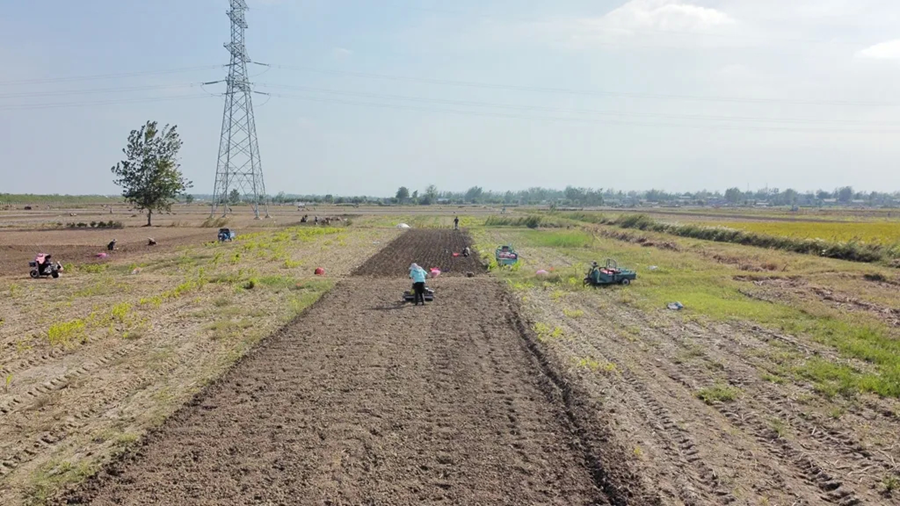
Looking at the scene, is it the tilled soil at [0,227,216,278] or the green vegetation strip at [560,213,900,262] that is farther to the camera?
the tilled soil at [0,227,216,278]

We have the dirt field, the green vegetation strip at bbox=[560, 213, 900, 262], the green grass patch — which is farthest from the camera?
the green vegetation strip at bbox=[560, 213, 900, 262]

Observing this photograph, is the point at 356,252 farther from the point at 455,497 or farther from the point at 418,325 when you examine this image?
the point at 455,497

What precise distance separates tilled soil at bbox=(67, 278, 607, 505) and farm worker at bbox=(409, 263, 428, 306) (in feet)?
13.2

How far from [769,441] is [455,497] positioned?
4.26 m

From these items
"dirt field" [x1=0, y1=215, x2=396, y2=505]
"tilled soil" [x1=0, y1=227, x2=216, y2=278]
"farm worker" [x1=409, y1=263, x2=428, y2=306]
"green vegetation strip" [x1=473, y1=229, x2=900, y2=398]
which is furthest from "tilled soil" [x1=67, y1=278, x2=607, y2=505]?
"tilled soil" [x1=0, y1=227, x2=216, y2=278]

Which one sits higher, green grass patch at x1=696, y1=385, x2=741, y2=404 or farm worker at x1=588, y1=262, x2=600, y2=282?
farm worker at x1=588, y1=262, x2=600, y2=282

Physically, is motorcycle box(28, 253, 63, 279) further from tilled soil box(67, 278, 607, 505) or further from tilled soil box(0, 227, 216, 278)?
tilled soil box(67, 278, 607, 505)

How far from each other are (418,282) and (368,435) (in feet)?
29.2

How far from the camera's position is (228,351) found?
10.9 meters

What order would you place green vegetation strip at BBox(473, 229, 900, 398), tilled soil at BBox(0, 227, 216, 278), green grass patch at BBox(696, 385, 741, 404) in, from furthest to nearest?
1. tilled soil at BBox(0, 227, 216, 278)
2. green vegetation strip at BBox(473, 229, 900, 398)
3. green grass patch at BBox(696, 385, 741, 404)

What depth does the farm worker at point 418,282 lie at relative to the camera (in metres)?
15.6

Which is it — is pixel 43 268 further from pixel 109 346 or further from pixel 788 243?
pixel 788 243

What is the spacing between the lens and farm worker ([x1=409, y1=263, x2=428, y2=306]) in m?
15.6

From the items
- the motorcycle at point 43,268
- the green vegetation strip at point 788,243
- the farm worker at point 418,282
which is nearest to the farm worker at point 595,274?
the farm worker at point 418,282
